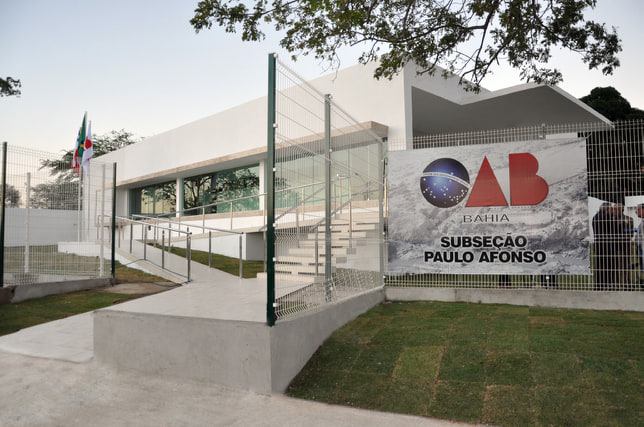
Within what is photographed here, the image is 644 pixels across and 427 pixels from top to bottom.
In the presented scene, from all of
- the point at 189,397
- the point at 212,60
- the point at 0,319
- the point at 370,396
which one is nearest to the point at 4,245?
the point at 0,319

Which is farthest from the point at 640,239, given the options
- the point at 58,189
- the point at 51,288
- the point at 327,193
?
the point at 58,189

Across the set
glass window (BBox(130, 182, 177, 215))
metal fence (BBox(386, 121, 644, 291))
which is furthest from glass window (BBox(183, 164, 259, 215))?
metal fence (BBox(386, 121, 644, 291))

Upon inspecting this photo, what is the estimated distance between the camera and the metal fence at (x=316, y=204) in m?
4.08

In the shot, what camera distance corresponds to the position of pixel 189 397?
12.2 ft

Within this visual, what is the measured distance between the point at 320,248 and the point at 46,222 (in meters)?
6.18

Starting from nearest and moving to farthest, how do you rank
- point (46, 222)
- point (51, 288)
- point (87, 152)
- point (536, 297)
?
point (536, 297) → point (51, 288) → point (46, 222) → point (87, 152)

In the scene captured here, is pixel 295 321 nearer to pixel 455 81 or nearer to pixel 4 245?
pixel 4 245

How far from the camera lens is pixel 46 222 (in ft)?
27.4

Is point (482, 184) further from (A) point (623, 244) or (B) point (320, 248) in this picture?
(B) point (320, 248)

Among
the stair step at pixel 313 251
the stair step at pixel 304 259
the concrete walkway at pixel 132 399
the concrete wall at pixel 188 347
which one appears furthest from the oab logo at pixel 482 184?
the concrete wall at pixel 188 347

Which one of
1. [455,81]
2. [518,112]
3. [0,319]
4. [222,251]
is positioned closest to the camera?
[0,319]

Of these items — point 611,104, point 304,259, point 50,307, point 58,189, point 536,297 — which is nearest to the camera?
point 304,259

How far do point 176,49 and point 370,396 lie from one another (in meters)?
9.62

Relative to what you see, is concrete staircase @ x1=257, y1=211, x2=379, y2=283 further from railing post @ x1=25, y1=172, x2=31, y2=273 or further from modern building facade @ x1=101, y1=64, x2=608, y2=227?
railing post @ x1=25, y1=172, x2=31, y2=273
